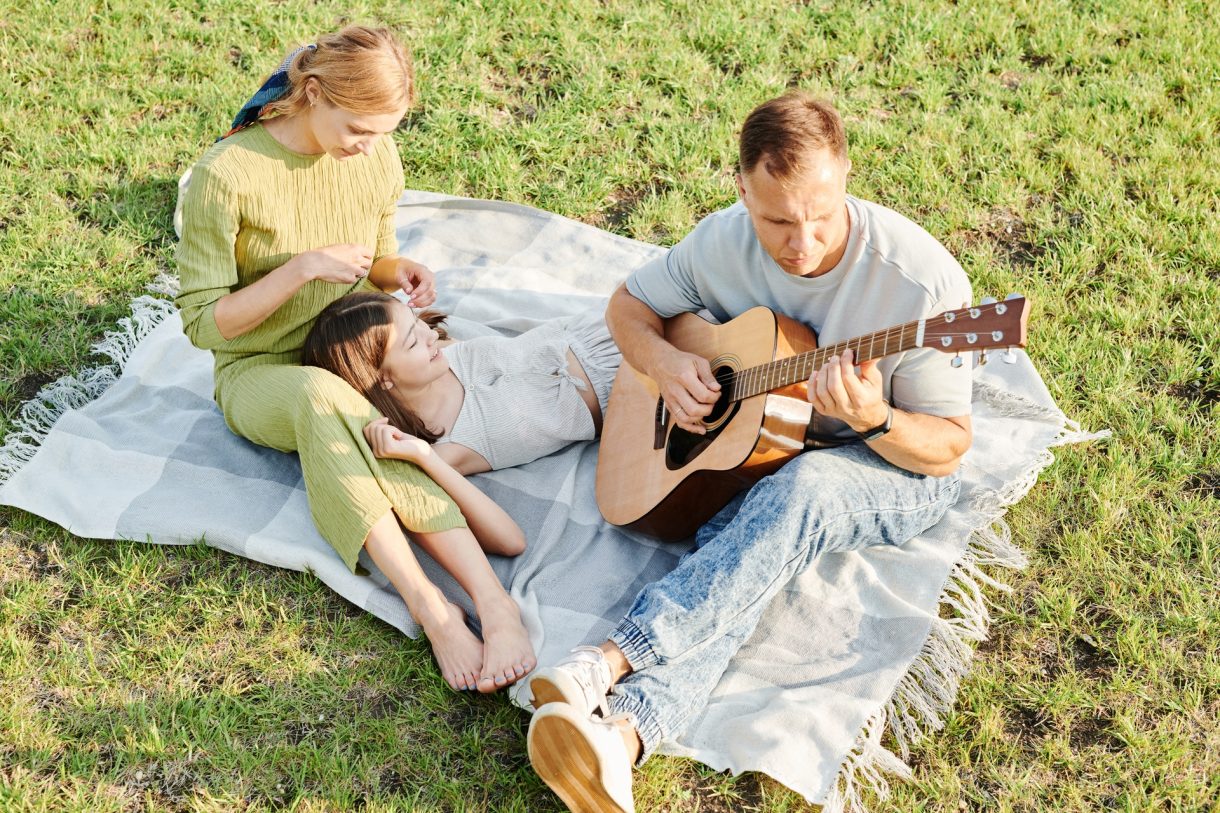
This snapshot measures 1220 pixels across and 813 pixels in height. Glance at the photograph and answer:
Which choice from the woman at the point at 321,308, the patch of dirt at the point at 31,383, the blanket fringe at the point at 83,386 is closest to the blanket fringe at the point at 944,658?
the woman at the point at 321,308

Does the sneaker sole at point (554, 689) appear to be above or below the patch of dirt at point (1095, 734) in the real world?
above

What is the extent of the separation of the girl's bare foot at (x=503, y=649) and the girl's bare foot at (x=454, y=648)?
27 mm

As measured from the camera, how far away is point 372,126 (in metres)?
3.31

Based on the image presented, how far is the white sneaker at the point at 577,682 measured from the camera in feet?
9.11

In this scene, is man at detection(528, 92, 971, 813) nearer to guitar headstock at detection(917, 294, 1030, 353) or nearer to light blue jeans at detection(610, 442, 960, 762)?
light blue jeans at detection(610, 442, 960, 762)

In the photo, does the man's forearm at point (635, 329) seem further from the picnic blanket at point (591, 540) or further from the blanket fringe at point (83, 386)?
the blanket fringe at point (83, 386)

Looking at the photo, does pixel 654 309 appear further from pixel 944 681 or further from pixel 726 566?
pixel 944 681

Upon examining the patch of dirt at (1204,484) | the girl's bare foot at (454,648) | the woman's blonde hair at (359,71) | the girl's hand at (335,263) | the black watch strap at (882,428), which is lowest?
the girl's bare foot at (454,648)

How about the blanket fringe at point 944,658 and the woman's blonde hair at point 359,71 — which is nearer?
the blanket fringe at point 944,658

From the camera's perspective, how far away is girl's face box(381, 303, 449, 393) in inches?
141

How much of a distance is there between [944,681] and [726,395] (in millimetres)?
1002

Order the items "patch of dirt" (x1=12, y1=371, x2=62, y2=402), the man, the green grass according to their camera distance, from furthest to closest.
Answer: "patch of dirt" (x1=12, y1=371, x2=62, y2=402), the green grass, the man

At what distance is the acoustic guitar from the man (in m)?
0.08

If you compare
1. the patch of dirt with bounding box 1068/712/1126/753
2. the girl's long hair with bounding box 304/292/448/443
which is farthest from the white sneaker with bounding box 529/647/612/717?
the patch of dirt with bounding box 1068/712/1126/753
